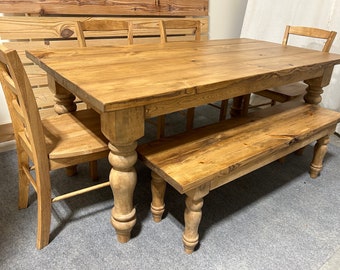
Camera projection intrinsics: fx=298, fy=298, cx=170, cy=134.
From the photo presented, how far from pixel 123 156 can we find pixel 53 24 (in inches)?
55.5

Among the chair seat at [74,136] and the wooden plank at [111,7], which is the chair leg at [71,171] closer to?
the chair seat at [74,136]

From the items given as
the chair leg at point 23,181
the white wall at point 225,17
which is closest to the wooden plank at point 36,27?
the chair leg at point 23,181

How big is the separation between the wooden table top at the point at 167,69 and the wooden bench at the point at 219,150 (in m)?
0.25

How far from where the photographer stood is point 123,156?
4.03 ft

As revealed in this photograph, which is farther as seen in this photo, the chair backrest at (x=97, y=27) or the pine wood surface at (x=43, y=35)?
the pine wood surface at (x=43, y=35)

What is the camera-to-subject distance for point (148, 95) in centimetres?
111

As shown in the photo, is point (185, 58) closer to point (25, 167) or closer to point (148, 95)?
point (148, 95)

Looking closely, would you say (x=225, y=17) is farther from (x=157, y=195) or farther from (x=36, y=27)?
(x=157, y=195)

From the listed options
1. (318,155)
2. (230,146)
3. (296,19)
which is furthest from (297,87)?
(230,146)

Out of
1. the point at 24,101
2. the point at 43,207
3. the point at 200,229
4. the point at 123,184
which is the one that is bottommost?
the point at 200,229

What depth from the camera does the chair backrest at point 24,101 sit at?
104cm

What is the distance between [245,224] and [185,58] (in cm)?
97

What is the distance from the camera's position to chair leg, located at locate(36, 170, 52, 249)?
1.28 metres

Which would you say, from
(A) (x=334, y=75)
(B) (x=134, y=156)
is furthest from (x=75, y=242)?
(A) (x=334, y=75)
